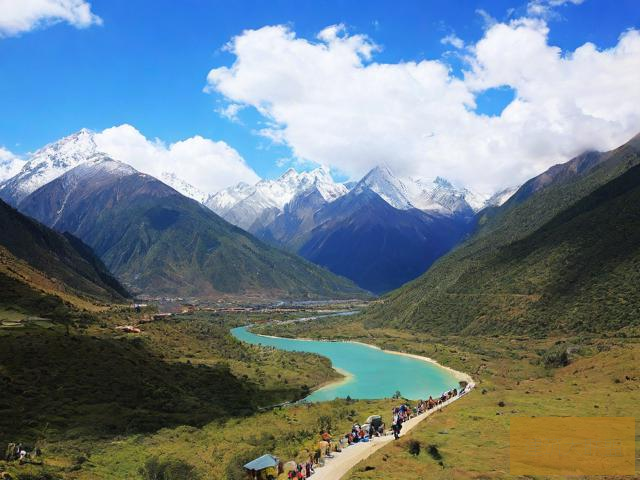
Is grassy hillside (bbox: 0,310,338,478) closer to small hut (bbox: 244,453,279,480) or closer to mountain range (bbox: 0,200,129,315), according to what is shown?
mountain range (bbox: 0,200,129,315)

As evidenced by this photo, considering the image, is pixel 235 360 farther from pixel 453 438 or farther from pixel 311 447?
pixel 453 438

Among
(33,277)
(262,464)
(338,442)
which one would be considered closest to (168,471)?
(262,464)

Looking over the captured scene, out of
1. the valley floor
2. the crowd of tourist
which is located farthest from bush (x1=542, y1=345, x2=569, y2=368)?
the crowd of tourist

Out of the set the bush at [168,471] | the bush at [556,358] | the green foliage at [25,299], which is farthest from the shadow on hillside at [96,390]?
the bush at [556,358]

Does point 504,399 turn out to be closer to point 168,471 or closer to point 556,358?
point 168,471

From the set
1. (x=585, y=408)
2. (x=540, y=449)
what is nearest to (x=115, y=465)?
(x=540, y=449)

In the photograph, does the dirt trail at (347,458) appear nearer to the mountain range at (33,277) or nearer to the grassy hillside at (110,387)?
the grassy hillside at (110,387)
